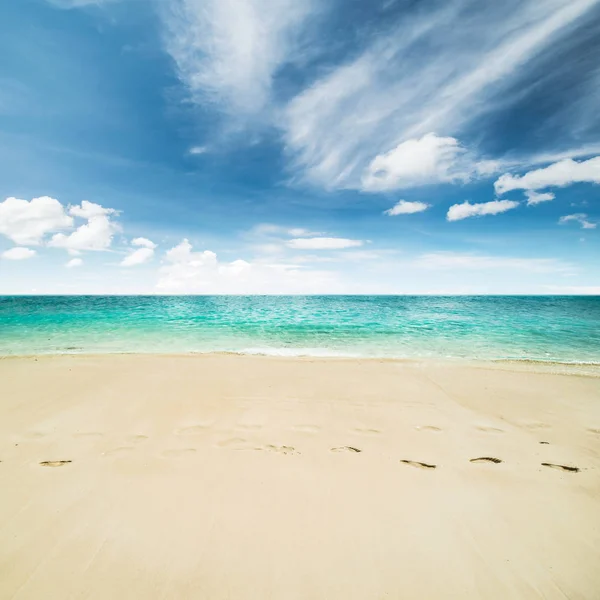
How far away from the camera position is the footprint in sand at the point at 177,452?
15.1 feet

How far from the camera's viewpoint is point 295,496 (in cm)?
370

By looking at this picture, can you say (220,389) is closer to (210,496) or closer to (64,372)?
(210,496)

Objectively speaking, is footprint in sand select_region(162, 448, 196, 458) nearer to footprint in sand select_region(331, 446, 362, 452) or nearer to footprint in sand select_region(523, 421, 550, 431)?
footprint in sand select_region(331, 446, 362, 452)

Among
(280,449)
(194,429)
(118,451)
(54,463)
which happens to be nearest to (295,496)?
(280,449)

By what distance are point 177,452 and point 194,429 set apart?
2.71 feet

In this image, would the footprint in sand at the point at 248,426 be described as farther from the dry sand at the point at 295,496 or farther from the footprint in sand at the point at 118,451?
the footprint in sand at the point at 118,451

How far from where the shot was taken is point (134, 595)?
252 centimetres

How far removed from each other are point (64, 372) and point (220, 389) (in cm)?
574

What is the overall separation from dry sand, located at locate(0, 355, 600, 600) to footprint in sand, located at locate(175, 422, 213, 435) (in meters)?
0.04

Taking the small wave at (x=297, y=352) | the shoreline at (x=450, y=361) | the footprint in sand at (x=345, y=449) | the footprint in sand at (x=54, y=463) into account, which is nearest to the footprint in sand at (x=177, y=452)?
the footprint in sand at (x=54, y=463)

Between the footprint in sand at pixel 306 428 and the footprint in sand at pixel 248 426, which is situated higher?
the footprint in sand at pixel 248 426

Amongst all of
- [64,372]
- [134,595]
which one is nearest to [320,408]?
[134,595]

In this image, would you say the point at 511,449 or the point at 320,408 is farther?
the point at 320,408

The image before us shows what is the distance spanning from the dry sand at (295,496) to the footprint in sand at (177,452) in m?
0.03
